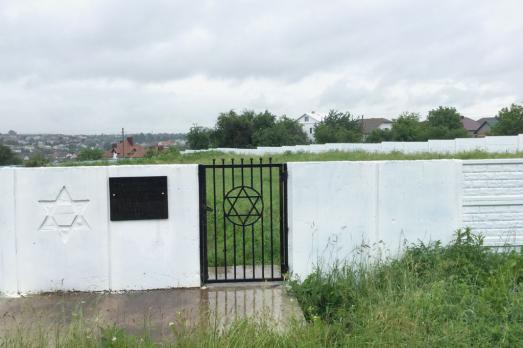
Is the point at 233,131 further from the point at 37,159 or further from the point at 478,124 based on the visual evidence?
the point at 478,124

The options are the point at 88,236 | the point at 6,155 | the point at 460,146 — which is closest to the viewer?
the point at 88,236

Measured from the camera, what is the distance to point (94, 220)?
5.62 meters

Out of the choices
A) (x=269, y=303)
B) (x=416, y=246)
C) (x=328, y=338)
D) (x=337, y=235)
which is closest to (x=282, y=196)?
(x=337, y=235)

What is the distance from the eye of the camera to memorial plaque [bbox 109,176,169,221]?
5.62m

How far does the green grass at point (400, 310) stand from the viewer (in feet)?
12.6

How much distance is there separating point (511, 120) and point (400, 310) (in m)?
54.5

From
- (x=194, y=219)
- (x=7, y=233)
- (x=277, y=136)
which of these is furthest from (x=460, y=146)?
(x=277, y=136)

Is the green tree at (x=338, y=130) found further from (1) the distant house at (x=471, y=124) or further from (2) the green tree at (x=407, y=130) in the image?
(1) the distant house at (x=471, y=124)

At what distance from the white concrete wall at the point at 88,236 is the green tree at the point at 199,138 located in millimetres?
60760

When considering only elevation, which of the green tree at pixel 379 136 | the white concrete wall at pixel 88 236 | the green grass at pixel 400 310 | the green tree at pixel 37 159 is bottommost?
the green grass at pixel 400 310

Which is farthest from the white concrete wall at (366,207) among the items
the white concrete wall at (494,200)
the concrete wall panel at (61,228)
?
the concrete wall panel at (61,228)

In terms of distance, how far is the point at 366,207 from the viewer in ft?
19.2

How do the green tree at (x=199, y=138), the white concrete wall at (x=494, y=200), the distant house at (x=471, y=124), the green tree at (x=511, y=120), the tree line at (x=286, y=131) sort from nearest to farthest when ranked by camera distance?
the white concrete wall at (x=494, y=200) < the green tree at (x=511, y=120) < the tree line at (x=286, y=131) < the green tree at (x=199, y=138) < the distant house at (x=471, y=124)

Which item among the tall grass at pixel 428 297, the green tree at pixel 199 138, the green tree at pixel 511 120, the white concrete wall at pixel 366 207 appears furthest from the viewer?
the green tree at pixel 199 138
